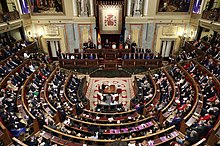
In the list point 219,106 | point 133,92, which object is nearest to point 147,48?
point 133,92

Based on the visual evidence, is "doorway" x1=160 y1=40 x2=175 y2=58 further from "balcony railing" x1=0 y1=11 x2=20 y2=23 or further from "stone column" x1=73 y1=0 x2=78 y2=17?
"balcony railing" x1=0 y1=11 x2=20 y2=23

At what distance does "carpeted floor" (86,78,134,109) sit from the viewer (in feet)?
37.6

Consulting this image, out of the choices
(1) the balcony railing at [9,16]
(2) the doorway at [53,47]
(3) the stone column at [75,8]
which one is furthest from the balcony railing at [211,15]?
(1) the balcony railing at [9,16]

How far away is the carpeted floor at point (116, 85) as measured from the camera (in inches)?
452

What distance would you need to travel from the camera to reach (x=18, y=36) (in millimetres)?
16844

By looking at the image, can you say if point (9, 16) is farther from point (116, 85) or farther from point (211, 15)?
point (211, 15)

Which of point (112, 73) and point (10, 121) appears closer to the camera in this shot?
point (10, 121)

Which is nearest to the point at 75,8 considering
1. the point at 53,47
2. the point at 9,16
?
the point at 53,47

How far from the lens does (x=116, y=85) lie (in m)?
13.2

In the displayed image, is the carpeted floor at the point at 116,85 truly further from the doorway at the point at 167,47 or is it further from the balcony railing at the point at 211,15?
the balcony railing at the point at 211,15

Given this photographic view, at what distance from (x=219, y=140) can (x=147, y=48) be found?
12.5m

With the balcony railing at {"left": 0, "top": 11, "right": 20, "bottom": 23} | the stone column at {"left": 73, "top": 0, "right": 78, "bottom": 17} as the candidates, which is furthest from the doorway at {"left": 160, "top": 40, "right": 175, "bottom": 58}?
the balcony railing at {"left": 0, "top": 11, "right": 20, "bottom": 23}

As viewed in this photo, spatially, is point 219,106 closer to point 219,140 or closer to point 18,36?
point 219,140

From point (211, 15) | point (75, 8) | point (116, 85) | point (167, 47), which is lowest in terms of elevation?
point (116, 85)
